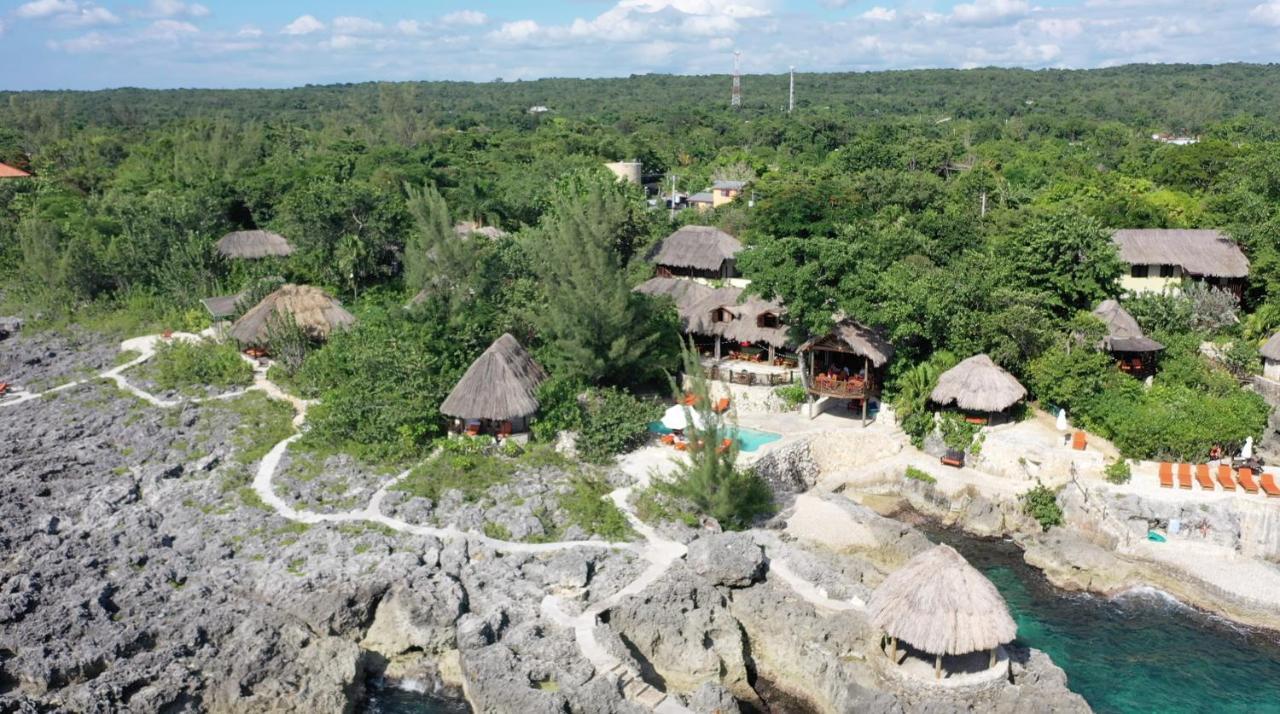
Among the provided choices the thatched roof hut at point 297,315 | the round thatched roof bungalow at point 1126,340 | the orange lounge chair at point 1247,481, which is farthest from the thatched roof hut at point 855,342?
the thatched roof hut at point 297,315

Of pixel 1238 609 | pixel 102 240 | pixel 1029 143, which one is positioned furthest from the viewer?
pixel 1029 143

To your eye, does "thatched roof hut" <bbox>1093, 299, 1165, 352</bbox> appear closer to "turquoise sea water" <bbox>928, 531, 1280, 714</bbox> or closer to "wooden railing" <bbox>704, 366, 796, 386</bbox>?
"turquoise sea water" <bbox>928, 531, 1280, 714</bbox>

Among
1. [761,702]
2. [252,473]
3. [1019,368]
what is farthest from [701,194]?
[761,702]

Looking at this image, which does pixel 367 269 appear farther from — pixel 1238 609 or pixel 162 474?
pixel 1238 609

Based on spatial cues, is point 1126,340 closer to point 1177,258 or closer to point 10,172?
point 1177,258

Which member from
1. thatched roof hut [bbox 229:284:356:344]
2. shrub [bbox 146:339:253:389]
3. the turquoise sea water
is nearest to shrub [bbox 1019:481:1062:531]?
the turquoise sea water

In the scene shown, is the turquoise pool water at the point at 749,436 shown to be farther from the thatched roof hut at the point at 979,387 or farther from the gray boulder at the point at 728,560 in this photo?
the gray boulder at the point at 728,560
